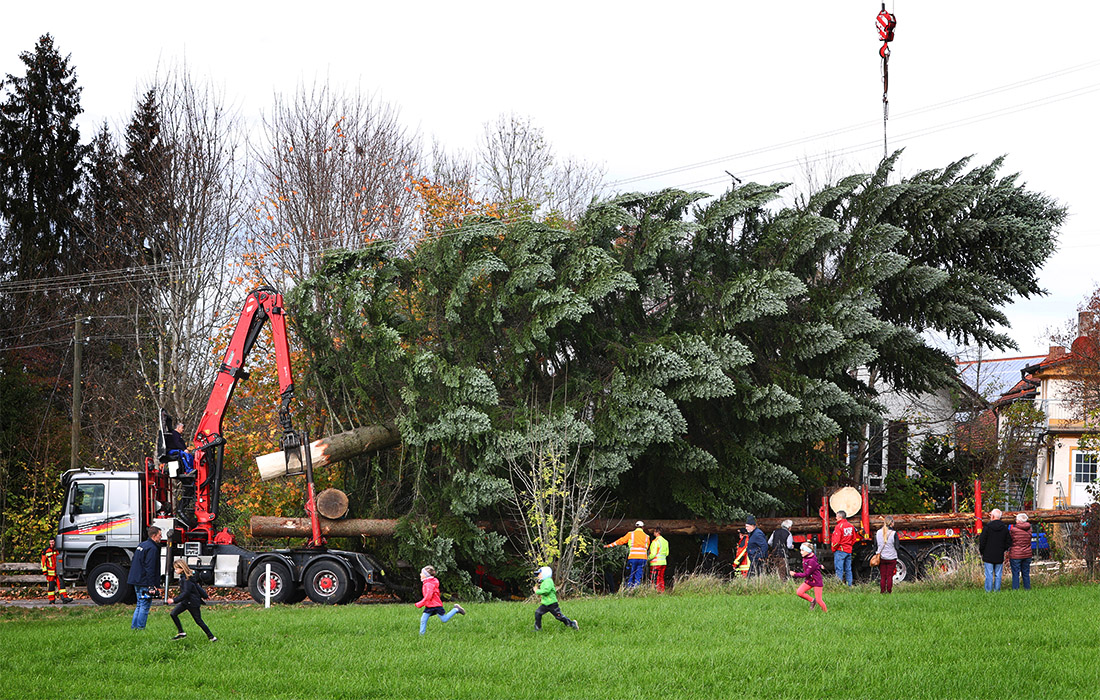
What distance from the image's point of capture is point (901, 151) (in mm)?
25219

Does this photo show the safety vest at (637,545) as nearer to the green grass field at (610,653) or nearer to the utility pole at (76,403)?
the green grass field at (610,653)

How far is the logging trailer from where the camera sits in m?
22.0

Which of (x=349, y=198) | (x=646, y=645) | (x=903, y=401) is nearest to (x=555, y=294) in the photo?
(x=646, y=645)

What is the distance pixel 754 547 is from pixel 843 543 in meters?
1.96

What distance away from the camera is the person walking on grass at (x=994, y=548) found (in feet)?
61.5

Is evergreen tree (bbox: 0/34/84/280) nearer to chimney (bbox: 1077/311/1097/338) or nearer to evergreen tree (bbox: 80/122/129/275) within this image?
evergreen tree (bbox: 80/122/129/275)

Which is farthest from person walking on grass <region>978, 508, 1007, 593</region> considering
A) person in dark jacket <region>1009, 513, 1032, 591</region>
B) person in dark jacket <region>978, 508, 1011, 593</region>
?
person in dark jacket <region>1009, 513, 1032, 591</region>

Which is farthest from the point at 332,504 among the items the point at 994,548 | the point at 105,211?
Answer: the point at 105,211

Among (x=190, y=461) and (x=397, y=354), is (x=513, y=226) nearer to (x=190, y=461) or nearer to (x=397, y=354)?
(x=397, y=354)

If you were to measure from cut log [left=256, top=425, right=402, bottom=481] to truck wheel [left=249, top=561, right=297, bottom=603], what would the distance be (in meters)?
2.33

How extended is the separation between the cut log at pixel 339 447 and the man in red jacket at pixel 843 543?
9.88 meters

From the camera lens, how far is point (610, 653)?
1291 cm

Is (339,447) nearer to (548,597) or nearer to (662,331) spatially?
(662,331)

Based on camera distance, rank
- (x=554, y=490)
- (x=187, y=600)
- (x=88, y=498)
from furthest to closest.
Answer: (x=88, y=498)
(x=554, y=490)
(x=187, y=600)
